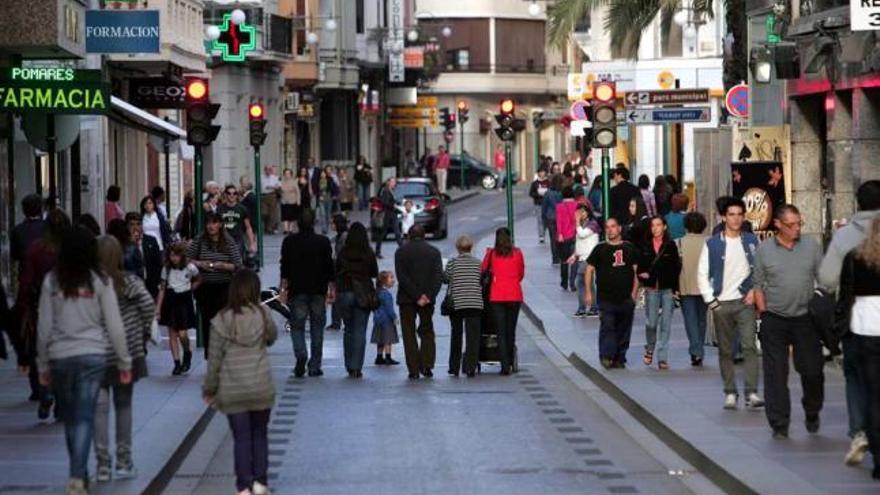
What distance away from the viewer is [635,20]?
40.2 meters

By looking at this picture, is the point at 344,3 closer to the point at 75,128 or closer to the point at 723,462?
the point at 75,128

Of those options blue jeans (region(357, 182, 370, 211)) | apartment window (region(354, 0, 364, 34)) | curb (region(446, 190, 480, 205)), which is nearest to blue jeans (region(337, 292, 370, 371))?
blue jeans (region(357, 182, 370, 211))

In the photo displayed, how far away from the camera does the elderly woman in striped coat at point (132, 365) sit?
15172 millimetres

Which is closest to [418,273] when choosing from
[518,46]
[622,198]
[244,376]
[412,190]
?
[244,376]

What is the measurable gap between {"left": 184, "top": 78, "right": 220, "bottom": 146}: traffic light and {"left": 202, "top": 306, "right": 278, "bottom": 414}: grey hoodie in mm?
15080

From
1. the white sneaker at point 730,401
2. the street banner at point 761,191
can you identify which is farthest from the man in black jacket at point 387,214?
the white sneaker at point 730,401

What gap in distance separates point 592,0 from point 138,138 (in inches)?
581

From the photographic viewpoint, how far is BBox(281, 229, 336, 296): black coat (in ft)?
80.4

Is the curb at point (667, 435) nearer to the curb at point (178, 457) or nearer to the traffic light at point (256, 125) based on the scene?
the curb at point (178, 457)

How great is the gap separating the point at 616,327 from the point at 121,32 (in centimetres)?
1175

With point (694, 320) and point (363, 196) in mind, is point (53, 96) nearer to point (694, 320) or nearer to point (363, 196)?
point (694, 320)

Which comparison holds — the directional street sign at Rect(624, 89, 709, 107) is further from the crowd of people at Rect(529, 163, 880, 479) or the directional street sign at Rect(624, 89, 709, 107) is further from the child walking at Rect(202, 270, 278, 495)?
the child walking at Rect(202, 270, 278, 495)

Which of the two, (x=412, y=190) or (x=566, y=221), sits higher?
(x=412, y=190)

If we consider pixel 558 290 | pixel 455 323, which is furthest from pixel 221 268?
pixel 558 290
